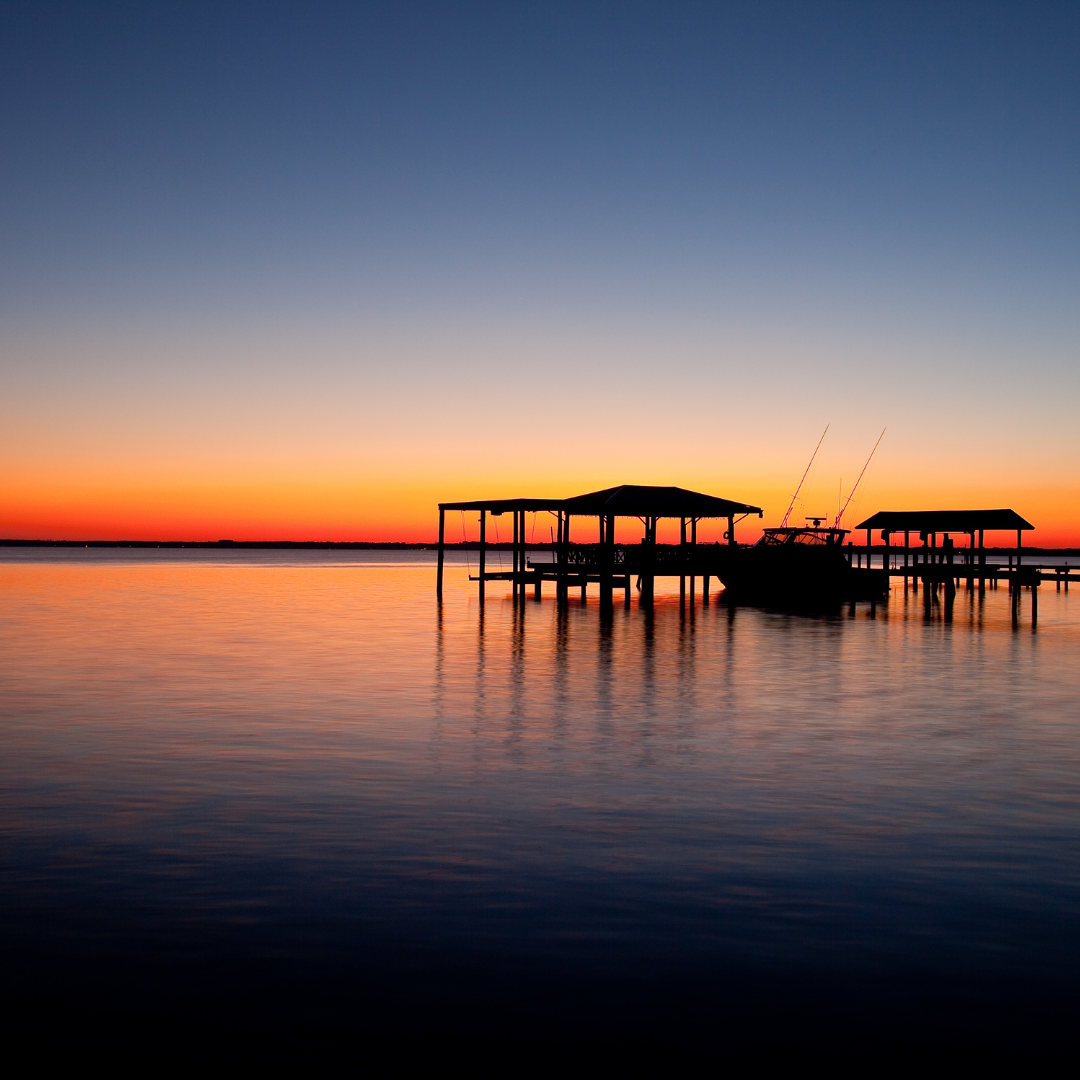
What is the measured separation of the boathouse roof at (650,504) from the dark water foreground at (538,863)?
27.5 meters

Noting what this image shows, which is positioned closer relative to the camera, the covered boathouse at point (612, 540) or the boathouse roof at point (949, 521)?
the covered boathouse at point (612, 540)

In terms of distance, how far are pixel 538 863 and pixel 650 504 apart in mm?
39937

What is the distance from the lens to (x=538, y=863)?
27.3 feet

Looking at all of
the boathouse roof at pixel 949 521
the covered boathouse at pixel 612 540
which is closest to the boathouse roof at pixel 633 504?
the covered boathouse at pixel 612 540

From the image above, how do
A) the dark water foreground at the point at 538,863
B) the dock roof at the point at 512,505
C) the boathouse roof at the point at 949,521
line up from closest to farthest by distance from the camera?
the dark water foreground at the point at 538,863, the dock roof at the point at 512,505, the boathouse roof at the point at 949,521

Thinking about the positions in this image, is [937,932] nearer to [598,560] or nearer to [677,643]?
[677,643]

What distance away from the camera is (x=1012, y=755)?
1344 centimetres

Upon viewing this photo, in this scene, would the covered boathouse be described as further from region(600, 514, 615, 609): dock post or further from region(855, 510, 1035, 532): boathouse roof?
region(855, 510, 1035, 532): boathouse roof

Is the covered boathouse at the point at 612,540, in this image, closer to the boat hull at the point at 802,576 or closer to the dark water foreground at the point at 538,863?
the boat hull at the point at 802,576

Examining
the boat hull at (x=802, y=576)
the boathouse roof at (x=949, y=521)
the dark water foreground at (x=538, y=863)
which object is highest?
the boathouse roof at (x=949, y=521)

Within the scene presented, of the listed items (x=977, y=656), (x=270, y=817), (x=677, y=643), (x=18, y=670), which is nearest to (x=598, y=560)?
(x=677, y=643)

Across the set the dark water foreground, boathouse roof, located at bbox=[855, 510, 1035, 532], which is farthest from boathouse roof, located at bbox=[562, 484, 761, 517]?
the dark water foreground

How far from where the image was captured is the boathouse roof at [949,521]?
59719 mm

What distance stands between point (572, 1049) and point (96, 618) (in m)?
34.8
